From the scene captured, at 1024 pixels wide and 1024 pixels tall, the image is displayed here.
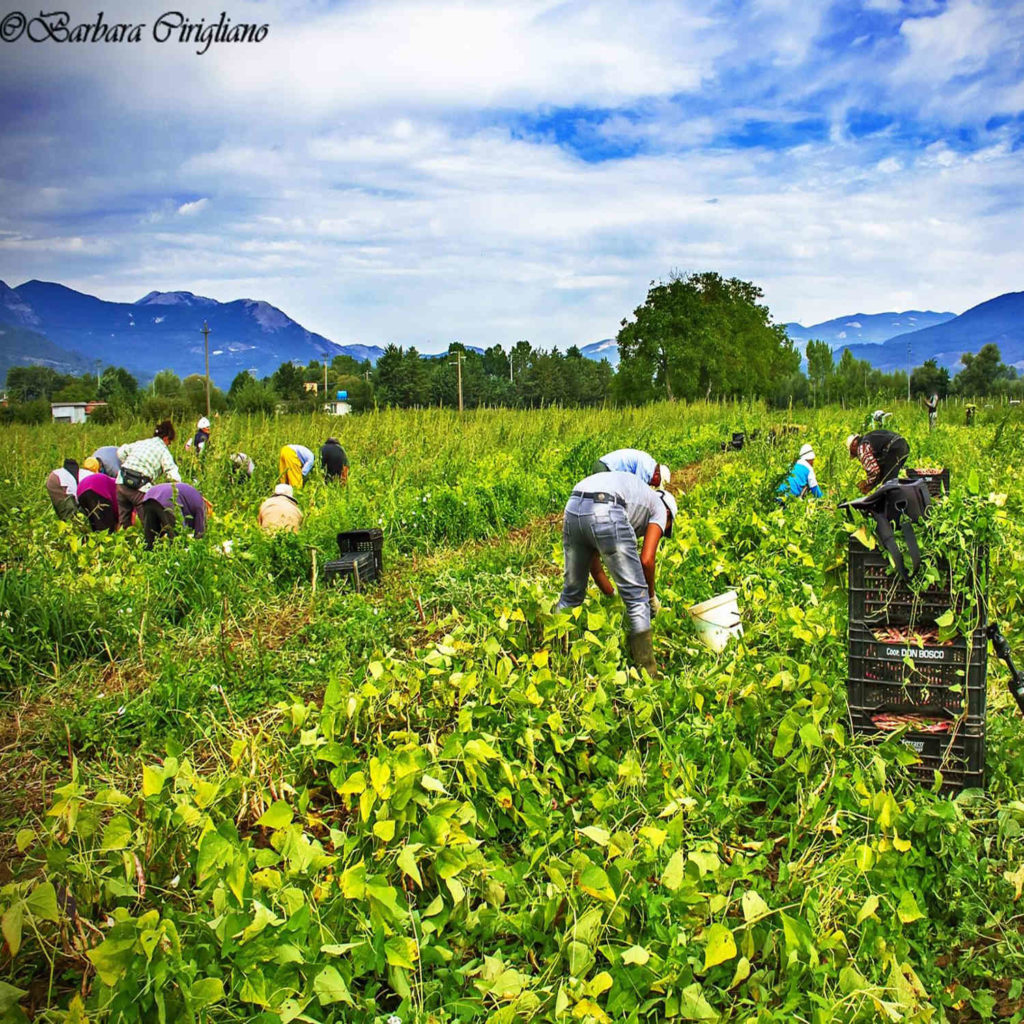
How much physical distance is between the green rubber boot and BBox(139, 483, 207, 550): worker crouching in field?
4385 mm

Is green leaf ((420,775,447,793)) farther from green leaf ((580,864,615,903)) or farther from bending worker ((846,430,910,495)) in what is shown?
bending worker ((846,430,910,495))

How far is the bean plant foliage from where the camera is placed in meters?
2.18

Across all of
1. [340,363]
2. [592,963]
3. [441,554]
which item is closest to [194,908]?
[592,963]

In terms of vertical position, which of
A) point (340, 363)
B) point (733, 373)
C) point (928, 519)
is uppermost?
point (340, 363)

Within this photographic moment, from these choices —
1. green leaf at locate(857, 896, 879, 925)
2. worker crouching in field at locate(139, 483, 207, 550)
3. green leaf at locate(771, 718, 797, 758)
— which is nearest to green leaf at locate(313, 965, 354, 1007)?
green leaf at locate(857, 896, 879, 925)

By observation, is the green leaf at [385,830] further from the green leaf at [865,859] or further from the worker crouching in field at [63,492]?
the worker crouching in field at [63,492]

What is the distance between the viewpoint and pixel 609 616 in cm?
463

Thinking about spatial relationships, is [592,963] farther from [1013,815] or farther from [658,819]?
[1013,815]

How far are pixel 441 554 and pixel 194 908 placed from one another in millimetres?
5631

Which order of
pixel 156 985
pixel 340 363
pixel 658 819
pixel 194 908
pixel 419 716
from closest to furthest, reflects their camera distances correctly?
pixel 156 985 < pixel 194 908 < pixel 658 819 < pixel 419 716 < pixel 340 363

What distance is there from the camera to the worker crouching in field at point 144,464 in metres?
7.71

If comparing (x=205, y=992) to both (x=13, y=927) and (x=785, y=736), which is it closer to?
(x=13, y=927)

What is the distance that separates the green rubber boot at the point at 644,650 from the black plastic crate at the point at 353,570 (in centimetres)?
260

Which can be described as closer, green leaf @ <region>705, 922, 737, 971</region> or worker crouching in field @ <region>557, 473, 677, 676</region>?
green leaf @ <region>705, 922, 737, 971</region>
